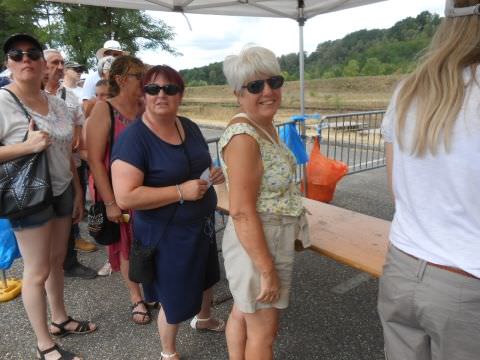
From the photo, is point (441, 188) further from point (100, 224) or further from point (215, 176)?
point (100, 224)

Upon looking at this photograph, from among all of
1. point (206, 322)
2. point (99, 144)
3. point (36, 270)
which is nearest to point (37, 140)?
point (99, 144)

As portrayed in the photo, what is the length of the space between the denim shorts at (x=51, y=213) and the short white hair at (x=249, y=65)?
4.39 feet

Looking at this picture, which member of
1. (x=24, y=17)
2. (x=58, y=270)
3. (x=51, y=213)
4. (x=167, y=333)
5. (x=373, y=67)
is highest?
(x=24, y=17)

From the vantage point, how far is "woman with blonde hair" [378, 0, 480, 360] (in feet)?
3.29

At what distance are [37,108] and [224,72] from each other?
3.99ft

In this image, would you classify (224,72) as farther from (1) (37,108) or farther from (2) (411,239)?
(1) (37,108)

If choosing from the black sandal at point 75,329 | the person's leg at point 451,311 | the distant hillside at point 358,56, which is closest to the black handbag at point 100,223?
the black sandal at point 75,329

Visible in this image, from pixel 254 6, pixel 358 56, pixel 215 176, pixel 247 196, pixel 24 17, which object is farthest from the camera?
pixel 358 56

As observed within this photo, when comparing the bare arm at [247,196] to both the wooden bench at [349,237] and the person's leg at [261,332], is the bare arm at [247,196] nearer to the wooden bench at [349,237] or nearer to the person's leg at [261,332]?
the person's leg at [261,332]

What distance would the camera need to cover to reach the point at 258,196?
1588 mm

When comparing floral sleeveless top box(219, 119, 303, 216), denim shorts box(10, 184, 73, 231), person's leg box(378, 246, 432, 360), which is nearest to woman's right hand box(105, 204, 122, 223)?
denim shorts box(10, 184, 73, 231)

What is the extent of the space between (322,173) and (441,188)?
345 cm

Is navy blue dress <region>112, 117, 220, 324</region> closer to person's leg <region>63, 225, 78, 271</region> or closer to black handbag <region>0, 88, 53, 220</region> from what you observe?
black handbag <region>0, 88, 53, 220</region>

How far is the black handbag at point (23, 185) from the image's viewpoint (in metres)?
1.98
